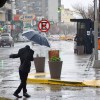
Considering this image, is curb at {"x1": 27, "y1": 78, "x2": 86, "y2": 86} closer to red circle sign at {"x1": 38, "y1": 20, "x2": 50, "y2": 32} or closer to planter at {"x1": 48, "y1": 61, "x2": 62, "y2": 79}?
planter at {"x1": 48, "y1": 61, "x2": 62, "y2": 79}

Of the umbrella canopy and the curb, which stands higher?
the umbrella canopy

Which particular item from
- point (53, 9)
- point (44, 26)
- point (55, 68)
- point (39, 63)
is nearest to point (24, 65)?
point (55, 68)

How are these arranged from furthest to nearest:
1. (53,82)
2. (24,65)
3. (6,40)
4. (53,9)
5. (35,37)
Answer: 1. (53,9)
2. (6,40)
3. (35,37)
4. (53,82)
5. (24,65)

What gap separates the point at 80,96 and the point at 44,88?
2428mm

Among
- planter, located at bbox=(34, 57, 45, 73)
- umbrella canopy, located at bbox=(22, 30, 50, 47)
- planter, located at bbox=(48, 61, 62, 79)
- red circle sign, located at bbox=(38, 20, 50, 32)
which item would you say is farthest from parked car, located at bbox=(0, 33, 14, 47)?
planter, located at bbox=(48, 61, 62, 79)

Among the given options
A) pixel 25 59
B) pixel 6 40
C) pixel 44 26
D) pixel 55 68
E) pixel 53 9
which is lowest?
pixel 6 40

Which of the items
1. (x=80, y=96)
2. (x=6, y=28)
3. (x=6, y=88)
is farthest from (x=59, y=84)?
(x=6, y=28)

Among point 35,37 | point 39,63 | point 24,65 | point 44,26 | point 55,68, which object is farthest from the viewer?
point 44,26

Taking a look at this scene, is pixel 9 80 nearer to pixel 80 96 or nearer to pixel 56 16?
pixel 80 96

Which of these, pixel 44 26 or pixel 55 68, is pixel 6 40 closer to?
pixel 44 26

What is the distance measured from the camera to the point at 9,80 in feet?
62.4

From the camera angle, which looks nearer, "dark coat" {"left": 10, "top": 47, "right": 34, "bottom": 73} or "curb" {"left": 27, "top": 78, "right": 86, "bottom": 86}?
"dark coat" {"left": 10, "top": 47, "right": 34, "bottom": 73}

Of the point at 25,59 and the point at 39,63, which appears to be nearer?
the point at 25,59

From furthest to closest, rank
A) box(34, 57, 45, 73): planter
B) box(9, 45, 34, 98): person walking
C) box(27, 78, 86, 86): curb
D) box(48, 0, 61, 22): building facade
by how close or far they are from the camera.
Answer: box(48, 0, 61, 22): building facade
box(34, 57, 45, 73): planter
box(27, 78, 86, 86): curb
box(9, 45, 34, 98): person walking
